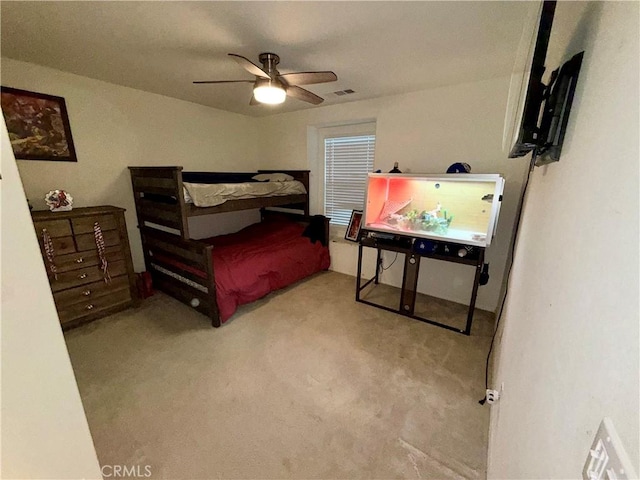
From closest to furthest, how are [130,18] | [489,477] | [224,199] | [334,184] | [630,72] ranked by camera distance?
[630,72] < [489,477] < [130,18] < [224,199] < [334,184]

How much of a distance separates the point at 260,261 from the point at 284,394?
1.39 meters

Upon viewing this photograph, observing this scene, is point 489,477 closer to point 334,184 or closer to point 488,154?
point 488,154

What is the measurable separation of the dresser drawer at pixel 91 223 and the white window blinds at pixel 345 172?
2.49m

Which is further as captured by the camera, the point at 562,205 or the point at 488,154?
the point at 488,154

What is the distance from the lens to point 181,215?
2.41 m

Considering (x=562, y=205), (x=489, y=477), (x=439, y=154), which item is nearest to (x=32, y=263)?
(x=562, y=205)

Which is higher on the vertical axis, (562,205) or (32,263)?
(562,205)

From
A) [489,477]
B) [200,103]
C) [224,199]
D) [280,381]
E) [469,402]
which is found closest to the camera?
[489,477]

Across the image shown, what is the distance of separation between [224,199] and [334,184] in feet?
5.30

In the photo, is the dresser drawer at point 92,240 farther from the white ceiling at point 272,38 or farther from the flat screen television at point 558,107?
the flat screen television at point 558,107

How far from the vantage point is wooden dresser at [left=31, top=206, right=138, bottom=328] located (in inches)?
85.0

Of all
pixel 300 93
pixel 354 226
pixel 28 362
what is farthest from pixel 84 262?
pixel 354 226

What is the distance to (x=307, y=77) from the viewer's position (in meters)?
1.87

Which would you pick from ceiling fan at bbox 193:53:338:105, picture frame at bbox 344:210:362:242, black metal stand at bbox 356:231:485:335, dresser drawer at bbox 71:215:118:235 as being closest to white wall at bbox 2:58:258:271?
dresser drawer at bbox 71:215:118:235
